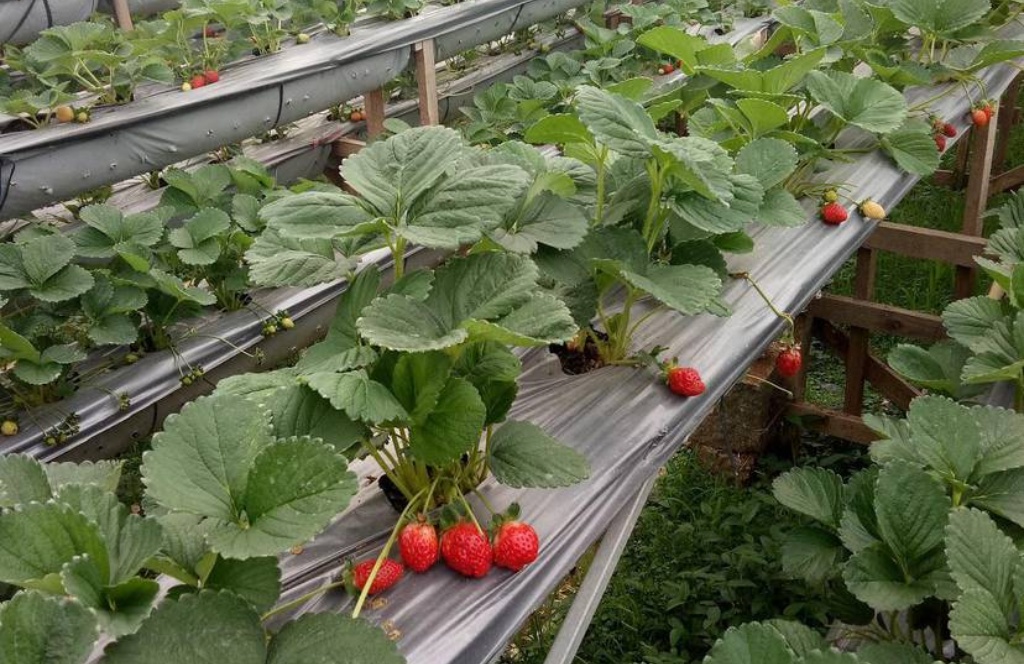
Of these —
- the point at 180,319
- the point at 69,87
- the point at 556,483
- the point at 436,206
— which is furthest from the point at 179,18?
the point at 556,483

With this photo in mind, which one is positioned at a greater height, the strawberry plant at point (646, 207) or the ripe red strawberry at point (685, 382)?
the strawberry plant at point (646, 207)

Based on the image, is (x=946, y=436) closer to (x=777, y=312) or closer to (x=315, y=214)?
(x=777, y=312)

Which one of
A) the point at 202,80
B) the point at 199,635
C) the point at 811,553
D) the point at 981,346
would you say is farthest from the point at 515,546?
the point at 202,80

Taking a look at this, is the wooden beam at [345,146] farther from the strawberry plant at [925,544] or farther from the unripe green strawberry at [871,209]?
the strawberry plant at [925,544]

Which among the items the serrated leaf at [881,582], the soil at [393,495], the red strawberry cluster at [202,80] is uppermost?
the soil at [393,495]

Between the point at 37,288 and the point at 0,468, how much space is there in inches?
61.8

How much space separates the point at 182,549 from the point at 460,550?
0.35 meters

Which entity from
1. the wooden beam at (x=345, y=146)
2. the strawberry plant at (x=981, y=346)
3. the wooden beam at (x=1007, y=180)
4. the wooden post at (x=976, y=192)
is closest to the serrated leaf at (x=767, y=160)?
the strawberry plant at (x=981, y=346)

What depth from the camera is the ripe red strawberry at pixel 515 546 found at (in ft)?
3.97

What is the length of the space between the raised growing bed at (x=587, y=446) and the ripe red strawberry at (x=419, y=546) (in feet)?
0.07

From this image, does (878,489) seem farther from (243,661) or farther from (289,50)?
(289,50)

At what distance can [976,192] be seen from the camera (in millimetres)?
3311

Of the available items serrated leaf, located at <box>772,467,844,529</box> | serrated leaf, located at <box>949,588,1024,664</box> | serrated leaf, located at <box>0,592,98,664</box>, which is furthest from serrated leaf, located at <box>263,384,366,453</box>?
serrated leaf, located at <box>772,467,844,529</box>

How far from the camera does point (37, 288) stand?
7.88ft
